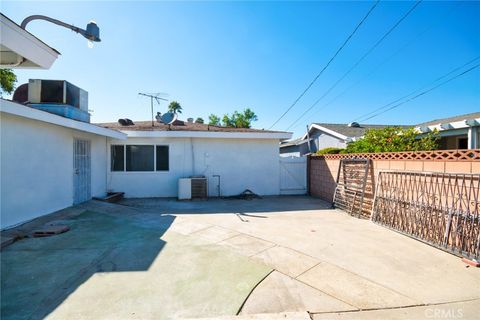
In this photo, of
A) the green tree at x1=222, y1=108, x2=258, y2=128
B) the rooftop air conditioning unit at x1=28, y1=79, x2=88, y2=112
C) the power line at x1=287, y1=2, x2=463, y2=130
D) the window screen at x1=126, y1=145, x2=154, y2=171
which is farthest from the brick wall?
the green tree at x1=222, y1=108, x2=258, y2=128

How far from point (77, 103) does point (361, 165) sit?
9.35m

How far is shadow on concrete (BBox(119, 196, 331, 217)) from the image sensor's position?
7488 mm

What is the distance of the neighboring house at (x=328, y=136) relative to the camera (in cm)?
1401

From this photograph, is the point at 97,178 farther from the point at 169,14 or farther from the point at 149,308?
the point at 149,308

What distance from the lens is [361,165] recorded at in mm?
7168

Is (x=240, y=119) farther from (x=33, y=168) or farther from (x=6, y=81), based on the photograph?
(x=33, y=168)

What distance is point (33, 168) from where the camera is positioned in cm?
572

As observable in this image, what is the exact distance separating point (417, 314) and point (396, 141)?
20.4ft

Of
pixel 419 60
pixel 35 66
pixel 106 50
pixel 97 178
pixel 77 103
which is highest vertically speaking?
pixel 419 60

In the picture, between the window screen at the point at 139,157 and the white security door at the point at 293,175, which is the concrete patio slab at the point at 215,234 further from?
the white security door at the point at 293,175

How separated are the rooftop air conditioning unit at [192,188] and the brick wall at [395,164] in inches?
190

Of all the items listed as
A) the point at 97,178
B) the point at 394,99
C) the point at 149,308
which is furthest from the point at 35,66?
the point at 394,99

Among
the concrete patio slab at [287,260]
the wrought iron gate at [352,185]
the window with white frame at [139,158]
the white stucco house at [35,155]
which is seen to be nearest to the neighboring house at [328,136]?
the wrought iron gate at [352,185]

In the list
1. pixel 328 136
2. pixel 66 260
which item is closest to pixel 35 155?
pixel 66 260
